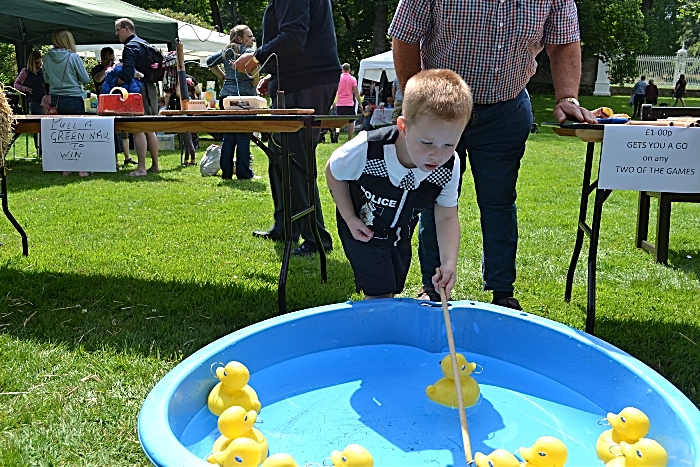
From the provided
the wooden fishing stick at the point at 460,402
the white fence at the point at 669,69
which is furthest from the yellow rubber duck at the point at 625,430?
the white fence at the point at 669,69

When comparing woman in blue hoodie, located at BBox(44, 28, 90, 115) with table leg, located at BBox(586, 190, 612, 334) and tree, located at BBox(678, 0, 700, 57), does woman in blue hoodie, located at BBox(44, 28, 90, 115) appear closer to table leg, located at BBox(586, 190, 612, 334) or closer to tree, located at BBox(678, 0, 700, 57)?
table leg, located at BBox(586, 190, 612, 334)

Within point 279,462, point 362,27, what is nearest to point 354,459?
point 279,462

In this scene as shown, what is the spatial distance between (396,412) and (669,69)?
34.0 meters

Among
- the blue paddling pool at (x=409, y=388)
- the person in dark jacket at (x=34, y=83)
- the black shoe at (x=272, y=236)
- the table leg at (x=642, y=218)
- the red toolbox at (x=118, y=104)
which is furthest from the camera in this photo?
the person in dark jacket at (x=34, y=83)

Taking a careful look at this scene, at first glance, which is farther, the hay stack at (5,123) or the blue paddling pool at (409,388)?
the hay stack at (5,123)

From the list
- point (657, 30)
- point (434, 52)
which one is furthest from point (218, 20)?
point (657, 30)

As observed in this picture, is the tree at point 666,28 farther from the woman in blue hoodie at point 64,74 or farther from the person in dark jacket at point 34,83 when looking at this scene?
the woman in blue hoodie at point 64,74

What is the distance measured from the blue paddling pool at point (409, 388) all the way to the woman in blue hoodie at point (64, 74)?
5.77m

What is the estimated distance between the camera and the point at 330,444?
78.5 inches

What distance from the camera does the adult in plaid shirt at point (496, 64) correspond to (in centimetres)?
259

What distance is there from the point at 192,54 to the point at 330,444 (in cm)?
1327

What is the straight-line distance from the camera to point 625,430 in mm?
1810

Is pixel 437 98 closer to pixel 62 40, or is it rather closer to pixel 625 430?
pixel 625 430

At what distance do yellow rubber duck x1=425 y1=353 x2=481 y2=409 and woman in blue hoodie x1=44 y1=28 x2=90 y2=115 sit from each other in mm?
6249
